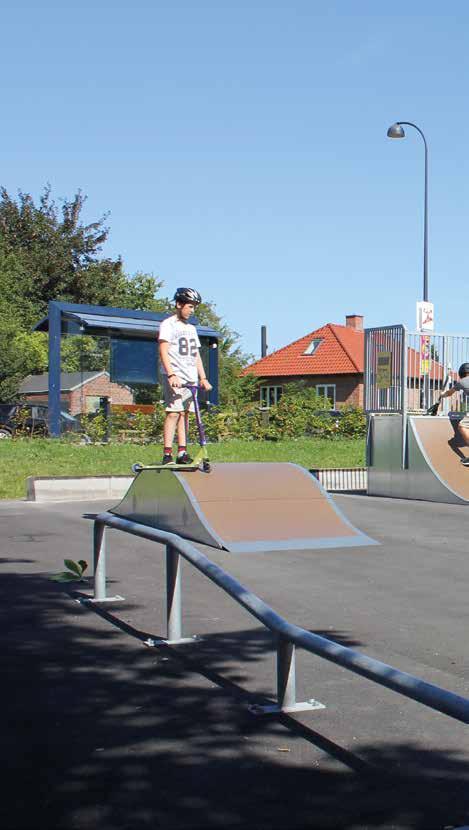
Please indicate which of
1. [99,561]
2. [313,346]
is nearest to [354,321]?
[313,346]

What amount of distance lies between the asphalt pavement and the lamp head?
68.1 feet

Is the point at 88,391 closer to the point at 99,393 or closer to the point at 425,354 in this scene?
the point at 99,393

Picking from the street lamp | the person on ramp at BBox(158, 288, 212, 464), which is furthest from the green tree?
the person on ramp at BBox(158, 288, 212, 464)

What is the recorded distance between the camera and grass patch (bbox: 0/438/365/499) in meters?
15.9

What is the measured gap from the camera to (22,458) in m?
17.0

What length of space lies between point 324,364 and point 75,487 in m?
47.6

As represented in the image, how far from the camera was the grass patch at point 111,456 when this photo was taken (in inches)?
624

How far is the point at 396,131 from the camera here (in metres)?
26.3

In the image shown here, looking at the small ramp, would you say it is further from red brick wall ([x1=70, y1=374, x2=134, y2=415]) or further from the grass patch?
red brick wall ([x1=70, y1=374, x2=134, y2=415])

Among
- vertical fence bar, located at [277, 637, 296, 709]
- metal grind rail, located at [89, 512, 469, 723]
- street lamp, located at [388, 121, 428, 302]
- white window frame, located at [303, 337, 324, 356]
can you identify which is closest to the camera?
metal grind rail, located at [89, 512, 469, 723]

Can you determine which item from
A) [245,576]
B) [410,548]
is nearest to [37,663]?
[245,576]

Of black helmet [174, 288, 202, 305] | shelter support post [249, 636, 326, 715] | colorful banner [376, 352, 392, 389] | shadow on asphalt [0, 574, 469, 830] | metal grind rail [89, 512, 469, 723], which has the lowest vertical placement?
shadow on asphalt [0, 574, 469, 830]

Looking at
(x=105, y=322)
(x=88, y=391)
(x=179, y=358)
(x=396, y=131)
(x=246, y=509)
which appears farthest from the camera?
(x=396, y=131)

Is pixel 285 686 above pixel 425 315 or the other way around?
the other way around
